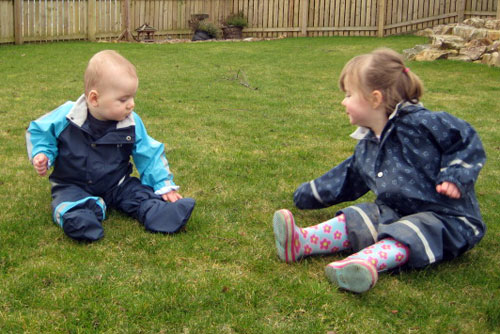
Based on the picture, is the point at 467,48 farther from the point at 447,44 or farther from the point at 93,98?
the point at 93,98

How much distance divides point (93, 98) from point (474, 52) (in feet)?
31.8

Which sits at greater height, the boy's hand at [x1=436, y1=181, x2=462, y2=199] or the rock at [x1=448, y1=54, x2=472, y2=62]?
the rock at [x1=448, y1=54, x2=472, y2=62]

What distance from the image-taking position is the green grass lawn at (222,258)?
245cm

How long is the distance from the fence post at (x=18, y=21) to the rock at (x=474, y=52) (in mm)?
9907

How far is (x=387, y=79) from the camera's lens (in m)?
3.15

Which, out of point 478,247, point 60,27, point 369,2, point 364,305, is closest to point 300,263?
point 364,305

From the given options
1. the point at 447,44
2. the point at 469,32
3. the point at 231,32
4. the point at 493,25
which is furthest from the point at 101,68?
the point at 231,32

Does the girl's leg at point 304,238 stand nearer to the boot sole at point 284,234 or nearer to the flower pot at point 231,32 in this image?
the boot sole at point 284,234

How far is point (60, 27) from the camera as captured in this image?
1543 cm

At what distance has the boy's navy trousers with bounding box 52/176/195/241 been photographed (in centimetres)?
319

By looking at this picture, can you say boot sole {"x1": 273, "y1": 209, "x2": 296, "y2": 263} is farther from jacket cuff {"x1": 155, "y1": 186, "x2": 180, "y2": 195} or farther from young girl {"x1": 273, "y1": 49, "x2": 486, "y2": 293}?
jacket cuff {"x1": 155, "y1": 186, "x2": 180, "y2": 195}

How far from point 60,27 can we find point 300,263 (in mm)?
14002

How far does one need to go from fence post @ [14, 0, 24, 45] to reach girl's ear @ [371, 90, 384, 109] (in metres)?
12.9

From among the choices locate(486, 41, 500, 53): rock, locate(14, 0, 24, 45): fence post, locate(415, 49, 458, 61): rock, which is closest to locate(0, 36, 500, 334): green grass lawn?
locate(486, 41, 500, 53): rock
